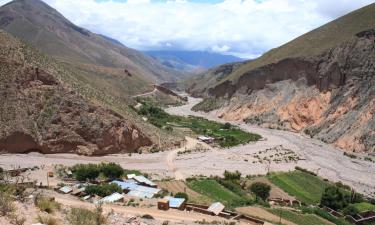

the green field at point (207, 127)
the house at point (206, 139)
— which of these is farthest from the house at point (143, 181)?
the house at point (206, 139)

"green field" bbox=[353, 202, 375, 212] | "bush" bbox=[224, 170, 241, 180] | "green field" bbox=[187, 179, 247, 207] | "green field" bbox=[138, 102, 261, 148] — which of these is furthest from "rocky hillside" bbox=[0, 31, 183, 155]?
"green field" bbox=[353, 202, 375, 212]

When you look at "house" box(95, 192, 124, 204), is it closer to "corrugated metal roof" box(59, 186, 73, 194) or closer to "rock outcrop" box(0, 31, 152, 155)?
"corrugated metal roof" box(59, 186, 73, 194)

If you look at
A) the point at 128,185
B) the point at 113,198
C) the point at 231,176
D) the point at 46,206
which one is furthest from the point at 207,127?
the point at 46,206

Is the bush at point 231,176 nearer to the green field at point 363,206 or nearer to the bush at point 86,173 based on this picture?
the green field at point 363,206

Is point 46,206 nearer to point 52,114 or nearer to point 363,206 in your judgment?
point 363,206

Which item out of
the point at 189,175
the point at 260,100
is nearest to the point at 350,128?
the point at 260,100

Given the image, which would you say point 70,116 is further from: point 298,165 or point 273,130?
point 273,130

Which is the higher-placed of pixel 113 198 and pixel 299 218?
pixel 113 198
